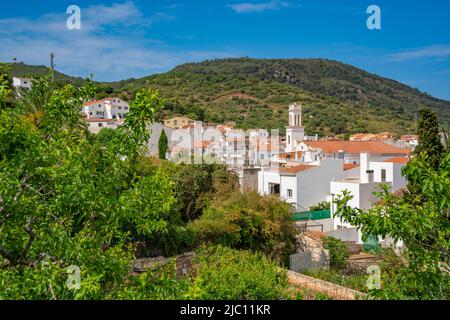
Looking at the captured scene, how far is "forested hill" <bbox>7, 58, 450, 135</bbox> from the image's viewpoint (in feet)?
251

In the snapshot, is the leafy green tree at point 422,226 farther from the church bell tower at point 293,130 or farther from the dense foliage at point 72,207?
the church bell tower at point 293,130

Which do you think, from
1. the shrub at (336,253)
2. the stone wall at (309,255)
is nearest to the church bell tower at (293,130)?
the stone wall at (309,255)

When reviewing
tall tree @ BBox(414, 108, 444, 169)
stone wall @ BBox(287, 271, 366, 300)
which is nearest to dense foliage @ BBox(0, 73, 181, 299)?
stone wall @ BBox(287, 271, 366, 300)

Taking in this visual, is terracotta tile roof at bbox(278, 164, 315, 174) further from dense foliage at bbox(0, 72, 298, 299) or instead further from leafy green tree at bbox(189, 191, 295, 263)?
dense foliage at bbox(0, 72, 298, 299)

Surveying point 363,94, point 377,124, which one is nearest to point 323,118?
point 377,124

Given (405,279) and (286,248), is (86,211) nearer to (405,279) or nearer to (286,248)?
(405,279)

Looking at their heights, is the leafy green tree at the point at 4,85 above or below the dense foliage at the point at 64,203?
above

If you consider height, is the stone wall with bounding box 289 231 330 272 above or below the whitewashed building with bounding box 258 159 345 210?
below

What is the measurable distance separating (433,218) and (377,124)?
257 feet

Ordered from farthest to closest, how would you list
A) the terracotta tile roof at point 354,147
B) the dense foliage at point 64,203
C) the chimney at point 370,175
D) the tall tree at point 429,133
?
the terracotta tile roof at point 354,147, the chimney at point 370,175, the tall tree at point 429,133, the dense foliage at point 64,203

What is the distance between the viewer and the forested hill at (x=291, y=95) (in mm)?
76438

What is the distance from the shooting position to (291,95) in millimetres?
94625

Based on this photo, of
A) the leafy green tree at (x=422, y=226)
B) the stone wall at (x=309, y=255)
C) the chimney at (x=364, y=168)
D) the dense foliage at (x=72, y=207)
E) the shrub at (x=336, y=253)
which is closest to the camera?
the dense foliage at (x=72, y=207)

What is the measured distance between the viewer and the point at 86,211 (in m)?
4.81
